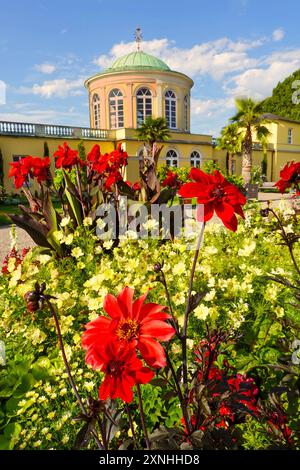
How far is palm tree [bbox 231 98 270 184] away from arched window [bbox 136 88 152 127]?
6986mm

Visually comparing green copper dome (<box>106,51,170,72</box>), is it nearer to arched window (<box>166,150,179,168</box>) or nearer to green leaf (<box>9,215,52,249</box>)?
arched window (<box>166,150,179,168</box>)

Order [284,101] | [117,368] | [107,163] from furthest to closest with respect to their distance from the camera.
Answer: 1. [284,101]
2. [107,163]
3. [117,368]

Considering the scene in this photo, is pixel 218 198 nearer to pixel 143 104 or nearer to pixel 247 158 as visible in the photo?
pixel 247 158

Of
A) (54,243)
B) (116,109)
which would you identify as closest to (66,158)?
(54,243)

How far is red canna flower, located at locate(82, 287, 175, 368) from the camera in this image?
82 centimetres

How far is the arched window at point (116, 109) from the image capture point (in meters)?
25.9

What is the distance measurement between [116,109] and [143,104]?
7.01 feet

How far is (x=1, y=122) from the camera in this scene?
20.7 metres

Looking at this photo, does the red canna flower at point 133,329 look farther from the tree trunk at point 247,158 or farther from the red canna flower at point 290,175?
the tree trunk at point 247,158

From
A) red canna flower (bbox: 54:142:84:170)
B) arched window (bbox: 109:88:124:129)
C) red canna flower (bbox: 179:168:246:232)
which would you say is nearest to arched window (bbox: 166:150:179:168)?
arched window (bbox: 109:88:124:129)

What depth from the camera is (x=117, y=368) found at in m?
0.80

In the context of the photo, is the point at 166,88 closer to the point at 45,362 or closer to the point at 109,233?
the point at 109,233

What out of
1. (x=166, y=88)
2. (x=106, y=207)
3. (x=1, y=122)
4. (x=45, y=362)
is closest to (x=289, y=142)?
(x=166, y=88)

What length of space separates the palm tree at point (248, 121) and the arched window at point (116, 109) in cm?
869
